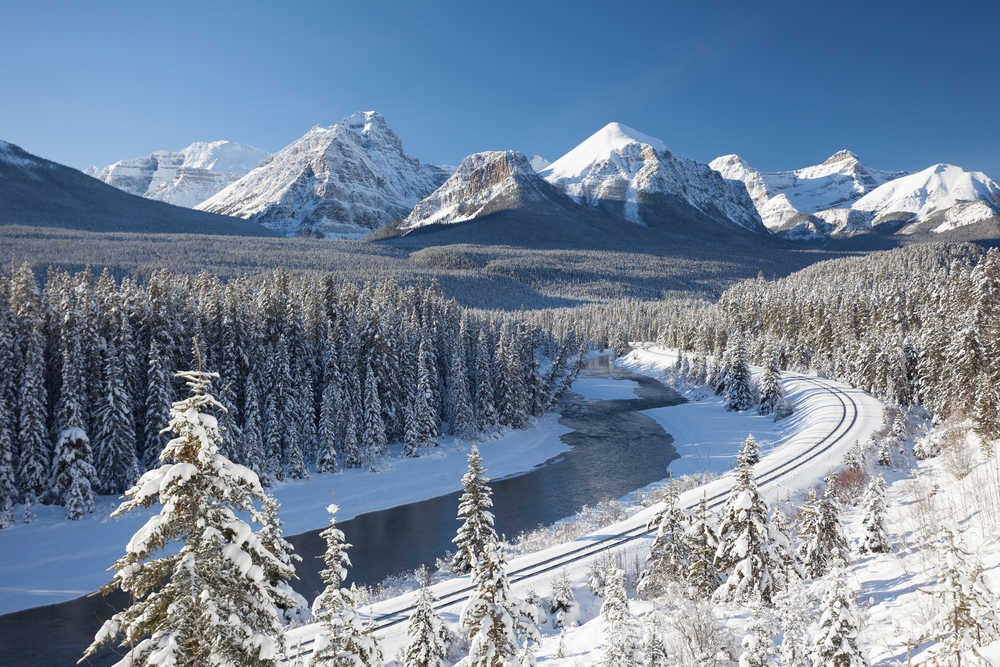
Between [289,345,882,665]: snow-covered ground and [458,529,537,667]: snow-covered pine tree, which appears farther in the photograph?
[289,345,882,665]: snow-covered ground

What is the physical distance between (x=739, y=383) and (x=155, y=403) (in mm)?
63555

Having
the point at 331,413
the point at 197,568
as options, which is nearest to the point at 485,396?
the point at 331,413

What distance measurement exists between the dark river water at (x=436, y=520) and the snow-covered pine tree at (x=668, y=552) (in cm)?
1497

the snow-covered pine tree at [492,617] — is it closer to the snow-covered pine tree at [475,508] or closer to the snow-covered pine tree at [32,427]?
the snow-covered pine tree at [475,508]

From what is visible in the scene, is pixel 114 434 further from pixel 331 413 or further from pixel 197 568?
pixel 197 568

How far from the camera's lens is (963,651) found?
20.7 feet

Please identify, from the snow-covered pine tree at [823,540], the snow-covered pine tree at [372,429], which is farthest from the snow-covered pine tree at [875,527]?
the snow-covered pine tree at [372,429]

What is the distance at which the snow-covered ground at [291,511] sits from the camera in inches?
1124

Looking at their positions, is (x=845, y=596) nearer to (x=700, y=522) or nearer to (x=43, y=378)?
(x=700, y=522)

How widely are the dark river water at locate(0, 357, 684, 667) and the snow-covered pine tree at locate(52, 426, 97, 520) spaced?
8832 mm

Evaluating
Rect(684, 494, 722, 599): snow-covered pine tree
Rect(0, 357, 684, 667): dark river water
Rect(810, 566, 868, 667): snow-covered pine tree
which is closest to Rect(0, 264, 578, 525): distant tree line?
Rect(0, 357, 684, 667): dark river water

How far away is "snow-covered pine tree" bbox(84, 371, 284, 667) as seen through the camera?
6.45 m

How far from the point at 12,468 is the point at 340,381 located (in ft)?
74.1

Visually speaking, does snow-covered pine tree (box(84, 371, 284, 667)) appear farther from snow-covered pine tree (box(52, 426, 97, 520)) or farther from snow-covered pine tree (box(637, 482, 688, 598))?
snow-covered pine tree (box(52, 426, 97, 520))
